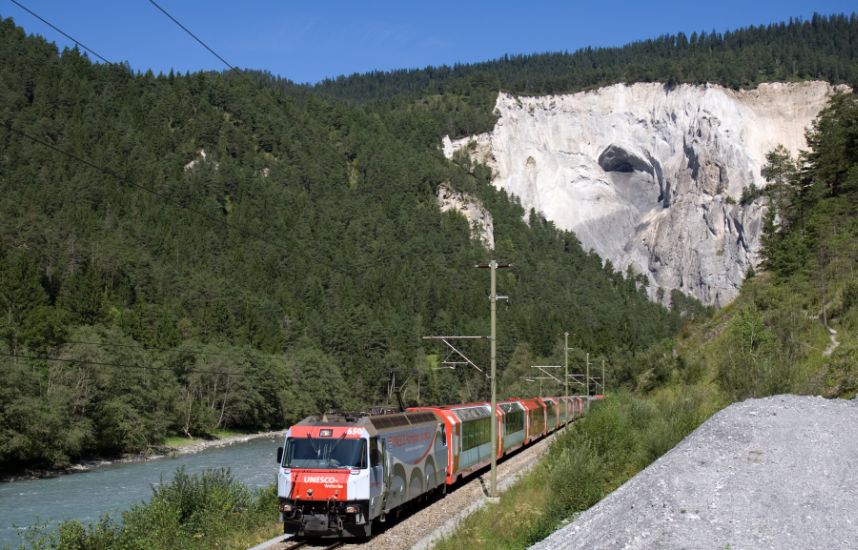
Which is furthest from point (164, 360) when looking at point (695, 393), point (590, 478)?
point (590, 478)

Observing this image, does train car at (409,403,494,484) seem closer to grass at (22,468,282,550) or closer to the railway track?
grass at (22,468,282,550)

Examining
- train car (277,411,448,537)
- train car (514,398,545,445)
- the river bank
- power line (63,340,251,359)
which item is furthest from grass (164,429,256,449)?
train car (277,411,448,537)

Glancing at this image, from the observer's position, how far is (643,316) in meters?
172

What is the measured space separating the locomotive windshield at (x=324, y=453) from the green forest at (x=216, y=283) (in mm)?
15291

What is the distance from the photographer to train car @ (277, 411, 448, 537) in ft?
64.3

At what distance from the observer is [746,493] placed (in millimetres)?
13984

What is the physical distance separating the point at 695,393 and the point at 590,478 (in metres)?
10.9

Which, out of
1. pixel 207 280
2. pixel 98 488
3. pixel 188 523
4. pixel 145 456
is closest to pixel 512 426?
pixel 188 523

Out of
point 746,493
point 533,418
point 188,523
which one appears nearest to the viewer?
point 746,493

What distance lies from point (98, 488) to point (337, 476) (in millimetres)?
29469

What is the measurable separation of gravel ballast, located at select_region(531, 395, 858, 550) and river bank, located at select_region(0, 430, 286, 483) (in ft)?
145

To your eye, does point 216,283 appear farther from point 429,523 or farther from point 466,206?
point 429,523

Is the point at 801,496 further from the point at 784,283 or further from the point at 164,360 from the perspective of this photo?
the point at 164,360

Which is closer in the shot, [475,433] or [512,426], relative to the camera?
[475,433]
